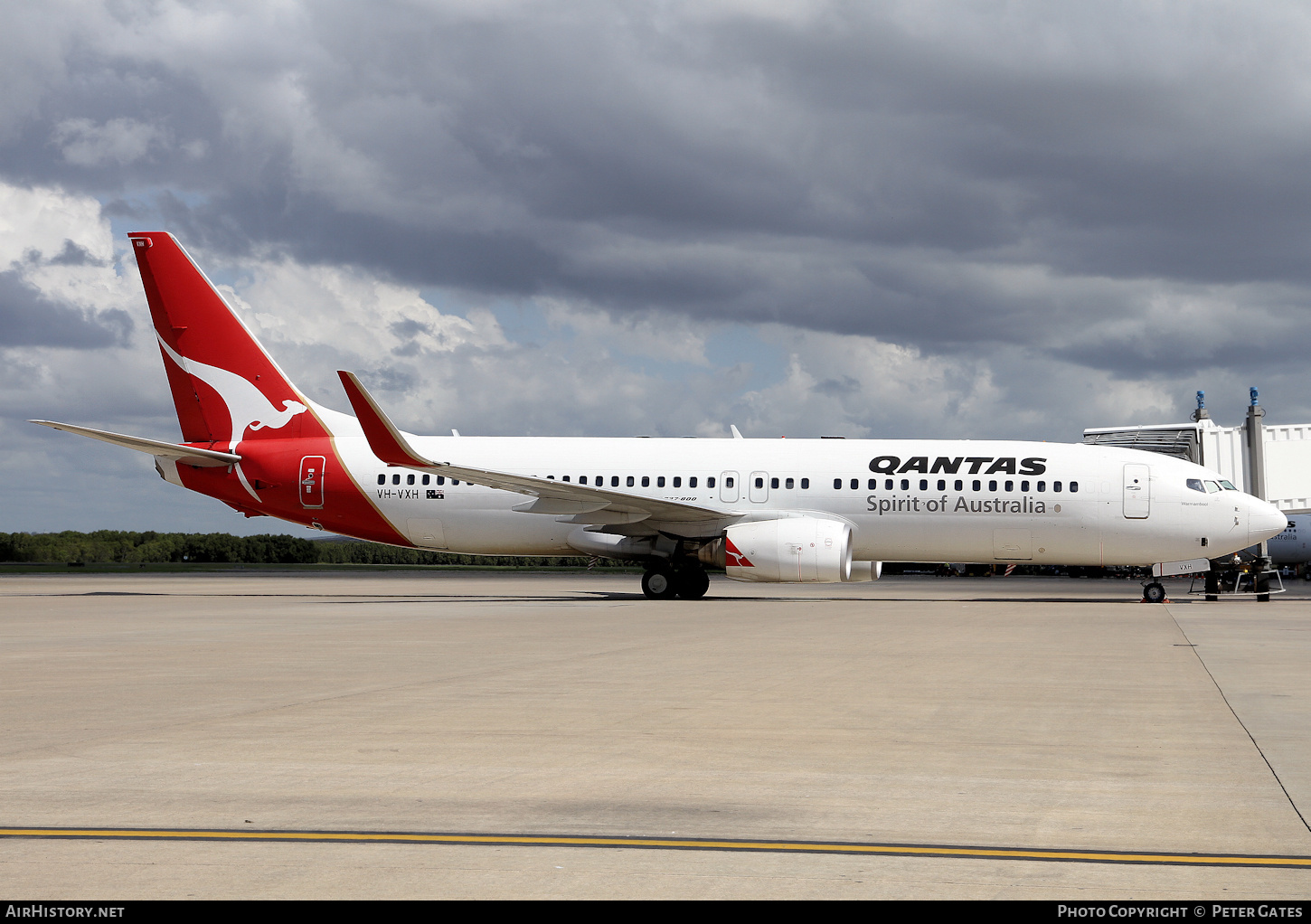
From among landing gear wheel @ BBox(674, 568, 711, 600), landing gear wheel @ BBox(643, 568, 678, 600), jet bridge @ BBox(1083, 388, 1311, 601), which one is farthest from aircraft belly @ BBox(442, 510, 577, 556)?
jet bridge @ BBox(1083, 388, 1311, 601)

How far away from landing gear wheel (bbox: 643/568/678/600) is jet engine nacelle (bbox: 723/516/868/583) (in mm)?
2149

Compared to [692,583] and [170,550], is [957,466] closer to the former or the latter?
[692,583]

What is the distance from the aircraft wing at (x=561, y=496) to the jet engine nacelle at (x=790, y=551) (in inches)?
38.7

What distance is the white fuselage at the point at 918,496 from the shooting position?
90.7 feet

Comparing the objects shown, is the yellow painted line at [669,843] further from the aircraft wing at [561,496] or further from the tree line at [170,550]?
the tree line at [170,550]

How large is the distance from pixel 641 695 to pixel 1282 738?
4.90 m

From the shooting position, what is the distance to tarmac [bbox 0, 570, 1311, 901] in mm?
4637

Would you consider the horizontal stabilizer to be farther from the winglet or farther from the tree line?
the tree line

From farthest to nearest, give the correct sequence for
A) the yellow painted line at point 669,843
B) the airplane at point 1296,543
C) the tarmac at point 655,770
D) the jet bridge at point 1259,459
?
the airplane at point 1296,543
the jet bridge at point 1259,459
the yellow painted line at point 669,843
the tarmac at point 655,770

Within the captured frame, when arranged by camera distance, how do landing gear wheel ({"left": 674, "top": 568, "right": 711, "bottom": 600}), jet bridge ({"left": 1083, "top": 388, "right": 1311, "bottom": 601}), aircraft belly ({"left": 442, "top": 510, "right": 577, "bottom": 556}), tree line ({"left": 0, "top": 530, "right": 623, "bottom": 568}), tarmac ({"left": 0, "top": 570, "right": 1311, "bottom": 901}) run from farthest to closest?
tree line ({"left": 0, "top": 530, "right": 623, "bottom": 568}) < jet bridge ({"left": 1083, "top": 388, "right": 1311, "bottom": 601}) < aircraft belly ({"left": 442, "top": 510, "right": 577, "bottom": 556}) < landing gear wheel ({"left": 674, "top": 568, "right": 711, "bottom": 600}) < tarmac ({"left": 0, "top": 570, "right": 1311, "bottom": 901})

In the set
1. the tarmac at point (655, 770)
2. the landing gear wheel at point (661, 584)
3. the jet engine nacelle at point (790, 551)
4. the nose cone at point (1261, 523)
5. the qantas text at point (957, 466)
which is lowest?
the tarmac at point (655, 770)

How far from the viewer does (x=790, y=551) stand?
85.6ft

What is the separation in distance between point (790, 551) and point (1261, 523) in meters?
11.1

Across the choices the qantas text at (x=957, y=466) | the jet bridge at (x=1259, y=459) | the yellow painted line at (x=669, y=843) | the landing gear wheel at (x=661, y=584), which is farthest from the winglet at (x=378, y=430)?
the jet bridge at (x=1259, y=459)
